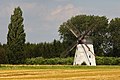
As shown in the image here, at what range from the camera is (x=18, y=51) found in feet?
351

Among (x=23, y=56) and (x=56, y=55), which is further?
(x=56, y=55)

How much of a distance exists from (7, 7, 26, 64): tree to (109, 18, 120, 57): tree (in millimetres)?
41985

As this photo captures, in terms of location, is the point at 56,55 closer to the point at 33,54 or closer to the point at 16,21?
the point at 33,54

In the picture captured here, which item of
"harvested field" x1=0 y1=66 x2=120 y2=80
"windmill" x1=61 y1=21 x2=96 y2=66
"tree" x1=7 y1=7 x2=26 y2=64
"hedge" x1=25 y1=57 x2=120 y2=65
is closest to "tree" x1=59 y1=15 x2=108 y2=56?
"hedge" x1=25 y1=57 x2=120 y2=65

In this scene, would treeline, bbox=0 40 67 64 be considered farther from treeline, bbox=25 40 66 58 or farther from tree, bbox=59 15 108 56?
tree, bbox=59 15 108 56

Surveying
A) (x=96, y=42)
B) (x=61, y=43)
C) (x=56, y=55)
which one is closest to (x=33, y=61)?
(x=56, y=55)

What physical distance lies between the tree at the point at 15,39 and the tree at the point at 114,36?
41985mm

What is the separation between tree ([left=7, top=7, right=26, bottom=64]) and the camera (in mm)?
106375

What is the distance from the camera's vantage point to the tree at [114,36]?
138650mm

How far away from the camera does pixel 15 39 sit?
107m

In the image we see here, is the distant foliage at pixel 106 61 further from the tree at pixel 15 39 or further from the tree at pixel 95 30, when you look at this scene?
the tree at pixel 95 30

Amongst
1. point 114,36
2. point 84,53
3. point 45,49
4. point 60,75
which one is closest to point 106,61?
point 84,53

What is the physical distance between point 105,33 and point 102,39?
2.74 metres

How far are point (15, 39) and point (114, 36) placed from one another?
4856 centimetres
